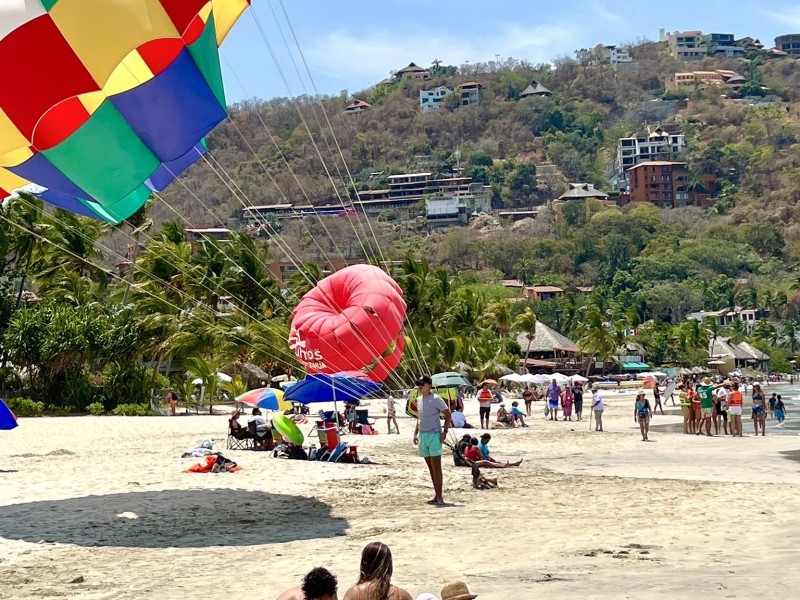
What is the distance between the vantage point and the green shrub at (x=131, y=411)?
1057 inches

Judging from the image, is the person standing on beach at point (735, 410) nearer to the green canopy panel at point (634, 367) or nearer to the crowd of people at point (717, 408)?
the crowd of people at point (717, 408)

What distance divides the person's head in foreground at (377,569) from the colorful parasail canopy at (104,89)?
170 inches

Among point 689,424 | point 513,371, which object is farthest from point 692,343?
point 689,424

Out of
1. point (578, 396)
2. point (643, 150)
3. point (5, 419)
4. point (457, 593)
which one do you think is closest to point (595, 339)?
point (578, 396)

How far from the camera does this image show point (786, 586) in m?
5.99

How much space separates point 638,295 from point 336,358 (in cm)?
9327

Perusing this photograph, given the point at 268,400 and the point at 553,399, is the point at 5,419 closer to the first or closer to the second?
the point at 268,400

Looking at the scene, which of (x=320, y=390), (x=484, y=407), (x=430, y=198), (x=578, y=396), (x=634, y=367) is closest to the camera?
(x=320, y=390)

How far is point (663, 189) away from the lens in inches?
6294

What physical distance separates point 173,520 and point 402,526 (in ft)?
6.35

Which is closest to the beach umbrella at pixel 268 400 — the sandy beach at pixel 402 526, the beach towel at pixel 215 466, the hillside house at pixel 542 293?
the sandy beach at pixel 402 526

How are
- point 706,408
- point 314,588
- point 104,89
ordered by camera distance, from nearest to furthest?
point 314,588 → point 104,89 → point 706,408

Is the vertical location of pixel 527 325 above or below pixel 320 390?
above

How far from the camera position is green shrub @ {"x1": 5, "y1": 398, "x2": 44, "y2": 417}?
25125 millimetres
